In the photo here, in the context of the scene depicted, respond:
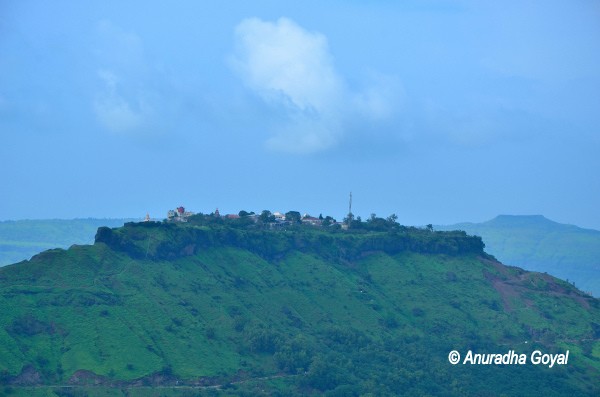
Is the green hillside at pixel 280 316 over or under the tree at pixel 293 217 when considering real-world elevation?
under

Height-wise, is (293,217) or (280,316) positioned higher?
(293,217)

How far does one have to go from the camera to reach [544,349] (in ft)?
483

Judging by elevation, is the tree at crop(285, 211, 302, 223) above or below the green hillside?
above

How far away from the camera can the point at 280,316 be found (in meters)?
140

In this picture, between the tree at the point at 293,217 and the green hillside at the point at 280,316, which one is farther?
the tree at the point at 293,217

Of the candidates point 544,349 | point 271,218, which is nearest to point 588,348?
point 544,349

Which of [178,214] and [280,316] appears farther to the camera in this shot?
[178,214]

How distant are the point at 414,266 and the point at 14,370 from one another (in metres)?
76.0

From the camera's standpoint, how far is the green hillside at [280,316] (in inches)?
4515

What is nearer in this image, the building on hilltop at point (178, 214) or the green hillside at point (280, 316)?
the green hillside at point (280, 316)

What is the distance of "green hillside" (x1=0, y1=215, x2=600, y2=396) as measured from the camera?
115m

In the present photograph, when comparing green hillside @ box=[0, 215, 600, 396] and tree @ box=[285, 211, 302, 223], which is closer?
green hillside @ box=[0, 215, 600, 396]

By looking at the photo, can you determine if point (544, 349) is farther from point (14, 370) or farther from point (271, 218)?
point (14, 370)

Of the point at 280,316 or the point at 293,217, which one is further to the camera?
the point at 293,217
